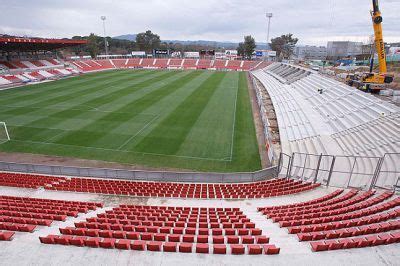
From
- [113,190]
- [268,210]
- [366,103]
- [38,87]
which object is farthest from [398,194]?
[38,87]

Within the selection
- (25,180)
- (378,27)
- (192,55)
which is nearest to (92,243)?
(25,180)

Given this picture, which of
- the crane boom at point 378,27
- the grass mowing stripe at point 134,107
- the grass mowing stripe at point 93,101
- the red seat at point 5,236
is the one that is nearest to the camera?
the red seat at point 5,236

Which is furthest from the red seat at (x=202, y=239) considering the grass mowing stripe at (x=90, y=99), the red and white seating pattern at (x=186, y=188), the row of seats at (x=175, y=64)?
the row of seats at (x=175, y=64)

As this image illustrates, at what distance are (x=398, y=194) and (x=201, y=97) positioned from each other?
33.1 metres

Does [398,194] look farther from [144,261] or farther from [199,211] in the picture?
[144,261]

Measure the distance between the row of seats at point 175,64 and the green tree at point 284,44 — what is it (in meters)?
33.8

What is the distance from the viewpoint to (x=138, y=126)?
28969mm

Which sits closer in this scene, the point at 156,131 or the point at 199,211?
the point at 199,211

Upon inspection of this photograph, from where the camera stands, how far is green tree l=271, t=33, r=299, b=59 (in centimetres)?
11456

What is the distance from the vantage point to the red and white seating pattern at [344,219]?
8199mm

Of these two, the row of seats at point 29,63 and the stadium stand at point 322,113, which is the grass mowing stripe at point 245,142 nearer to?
the stadium stand at point 322,113

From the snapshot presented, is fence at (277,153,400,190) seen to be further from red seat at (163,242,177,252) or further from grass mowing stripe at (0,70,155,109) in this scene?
grass mowing stripe at (0,70,155,109)

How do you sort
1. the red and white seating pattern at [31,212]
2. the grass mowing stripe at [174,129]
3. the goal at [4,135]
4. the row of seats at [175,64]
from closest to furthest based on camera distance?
the red and white seating pattern at [31,212] → the grass mowing stripe at [174,129] → the goal at [4,135] → the row of seats at [175,64]

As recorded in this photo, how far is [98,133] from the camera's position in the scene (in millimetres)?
26812
